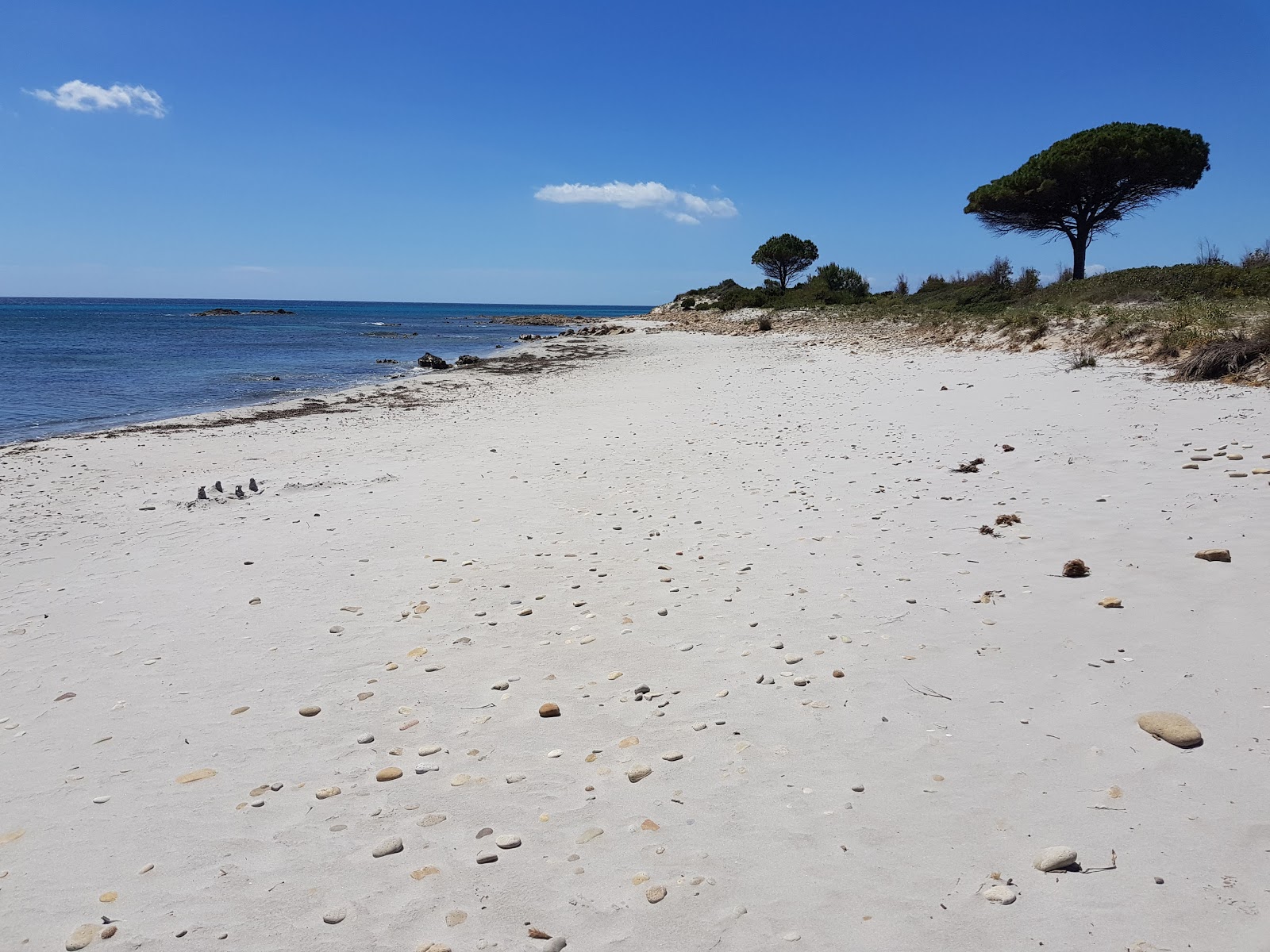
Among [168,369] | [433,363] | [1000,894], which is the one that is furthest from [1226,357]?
[168,369]

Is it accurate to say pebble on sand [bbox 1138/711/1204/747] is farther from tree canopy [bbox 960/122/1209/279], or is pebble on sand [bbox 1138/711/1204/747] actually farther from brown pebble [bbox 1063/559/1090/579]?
tree canopy [bbox 960/122/1209/279]

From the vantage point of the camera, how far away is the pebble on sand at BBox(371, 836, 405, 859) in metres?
3.06

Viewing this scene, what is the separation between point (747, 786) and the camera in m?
3.36

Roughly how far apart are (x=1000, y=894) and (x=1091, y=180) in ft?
135

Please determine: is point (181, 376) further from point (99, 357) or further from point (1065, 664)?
point (1065, 664)

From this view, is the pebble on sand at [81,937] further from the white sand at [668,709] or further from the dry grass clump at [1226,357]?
the dry grass clump at [1226,357]

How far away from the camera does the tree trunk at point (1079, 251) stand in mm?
35656

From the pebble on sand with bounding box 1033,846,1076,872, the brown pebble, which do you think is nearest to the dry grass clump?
the brown pebble

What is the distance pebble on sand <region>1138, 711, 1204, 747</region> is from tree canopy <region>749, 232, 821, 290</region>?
254ft

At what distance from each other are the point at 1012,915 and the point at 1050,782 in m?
0.89

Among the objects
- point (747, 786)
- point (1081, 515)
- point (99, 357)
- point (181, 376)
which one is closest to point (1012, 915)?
point (747, 786)

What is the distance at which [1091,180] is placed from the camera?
3391 centimetres

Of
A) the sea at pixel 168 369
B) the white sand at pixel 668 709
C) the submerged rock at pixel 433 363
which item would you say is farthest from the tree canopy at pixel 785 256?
the white sand at pixel 668 709

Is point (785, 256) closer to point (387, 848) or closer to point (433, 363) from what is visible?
point (433, 363)
